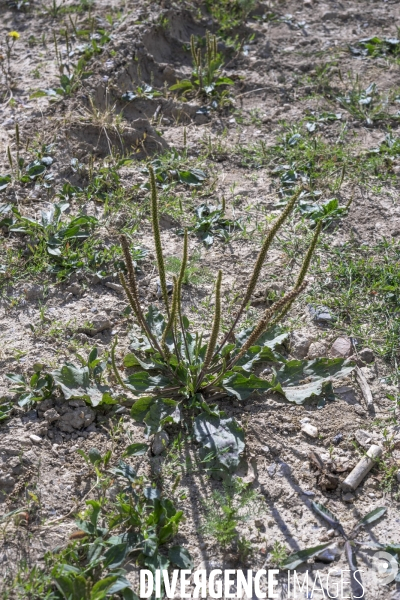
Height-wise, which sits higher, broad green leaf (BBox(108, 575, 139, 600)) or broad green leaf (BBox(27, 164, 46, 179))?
broad green leaf (BBox(27, 164, 46, 179))

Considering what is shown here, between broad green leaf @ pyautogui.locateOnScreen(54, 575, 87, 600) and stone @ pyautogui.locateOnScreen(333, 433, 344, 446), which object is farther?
stone @ pyautogui.locateOnScreen(333, 433, 344, 446)

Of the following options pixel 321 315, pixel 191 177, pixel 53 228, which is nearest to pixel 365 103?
pixel 191 177

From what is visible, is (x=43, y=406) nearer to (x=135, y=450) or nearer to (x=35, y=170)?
(x=135, y=450)

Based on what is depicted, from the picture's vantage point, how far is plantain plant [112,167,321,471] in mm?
2957

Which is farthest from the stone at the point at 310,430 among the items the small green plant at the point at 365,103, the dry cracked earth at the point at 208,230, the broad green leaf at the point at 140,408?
the small green plant at the point at 365,103

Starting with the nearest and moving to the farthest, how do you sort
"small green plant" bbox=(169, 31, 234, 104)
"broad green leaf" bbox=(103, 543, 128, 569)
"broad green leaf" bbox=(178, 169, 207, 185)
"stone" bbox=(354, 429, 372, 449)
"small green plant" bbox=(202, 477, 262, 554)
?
"broad green leaf" bbox=(103, 543, 128, 569) < "small green plant" bbox=(202, 477, 262, 554) < "stone" bbox=(354, 429, 372, 449) < "broad green leaf" bbox=(178, 169, 207, 185) < "small green plant" bbox=(169, 31, 234, 104)

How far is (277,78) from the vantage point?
584 centimetres

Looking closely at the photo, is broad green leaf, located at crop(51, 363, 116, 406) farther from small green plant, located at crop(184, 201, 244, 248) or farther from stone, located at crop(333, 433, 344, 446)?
small green plant, located at crop(184, 201, 244, 248)

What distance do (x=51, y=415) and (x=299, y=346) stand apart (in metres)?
1.29

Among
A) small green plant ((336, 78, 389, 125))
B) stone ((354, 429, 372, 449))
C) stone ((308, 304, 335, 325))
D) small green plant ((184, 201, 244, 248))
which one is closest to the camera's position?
stone ((354, 429, 372, 449))

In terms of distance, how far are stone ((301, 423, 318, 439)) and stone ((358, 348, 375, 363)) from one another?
0.57 metres

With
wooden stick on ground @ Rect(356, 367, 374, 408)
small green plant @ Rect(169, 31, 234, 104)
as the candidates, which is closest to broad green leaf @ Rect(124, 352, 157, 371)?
wooden stick on ground @ Rect(356, 367, 374, 408)

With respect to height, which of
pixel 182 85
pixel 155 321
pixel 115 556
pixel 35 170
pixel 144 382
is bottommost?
pixel 115 556

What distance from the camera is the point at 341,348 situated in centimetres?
359
